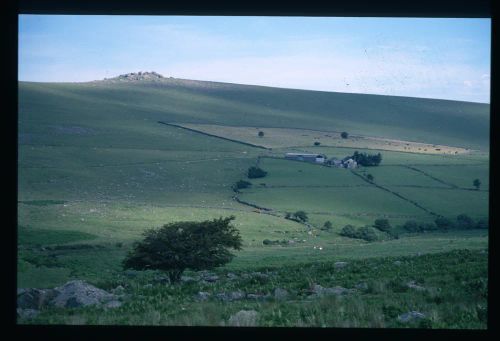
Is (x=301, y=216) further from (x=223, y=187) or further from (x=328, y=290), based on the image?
(x=328, y=290)

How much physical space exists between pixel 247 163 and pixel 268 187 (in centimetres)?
406

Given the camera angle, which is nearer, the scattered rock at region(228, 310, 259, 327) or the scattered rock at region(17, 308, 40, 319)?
the scattered rock at region(228, 310, 259, 327)

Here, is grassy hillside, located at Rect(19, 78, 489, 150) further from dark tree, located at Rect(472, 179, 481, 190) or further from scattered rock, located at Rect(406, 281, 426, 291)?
scattered rock, located at Rect(406, 281, 426, 291)

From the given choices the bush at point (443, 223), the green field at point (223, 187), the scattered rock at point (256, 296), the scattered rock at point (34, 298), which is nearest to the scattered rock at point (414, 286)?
the green field at point (223, 187)

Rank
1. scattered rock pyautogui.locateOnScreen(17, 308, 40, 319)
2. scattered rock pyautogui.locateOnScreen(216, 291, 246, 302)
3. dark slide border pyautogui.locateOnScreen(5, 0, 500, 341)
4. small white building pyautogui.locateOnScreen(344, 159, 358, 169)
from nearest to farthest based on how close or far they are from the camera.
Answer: dark slide border pyautogui.locateOnScreen(5, 0, 500, 341)
scattered rock pyautogui.locateOnScreen(17, 308, 40, 319)
scattered rock pyautogui.locateOnScreen(216, 291, 246, 302)
small white building pyautogui.locateOnScreen(344, 159, 358, 169)

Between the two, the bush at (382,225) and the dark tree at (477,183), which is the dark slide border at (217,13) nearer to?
the bush at (382,225)

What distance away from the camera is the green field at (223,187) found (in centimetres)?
1753

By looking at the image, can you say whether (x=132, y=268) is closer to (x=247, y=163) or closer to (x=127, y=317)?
(x=127, y=317)

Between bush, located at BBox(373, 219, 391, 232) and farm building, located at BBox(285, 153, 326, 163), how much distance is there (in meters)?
8.81

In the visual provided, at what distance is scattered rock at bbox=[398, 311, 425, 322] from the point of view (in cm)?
634

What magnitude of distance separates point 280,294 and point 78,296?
327 centimetres

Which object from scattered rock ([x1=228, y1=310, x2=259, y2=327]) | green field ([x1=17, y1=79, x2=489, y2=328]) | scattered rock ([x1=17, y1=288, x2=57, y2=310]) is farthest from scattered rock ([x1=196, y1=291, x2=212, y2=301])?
scattered rock ([x1=228, y1=310, x2=259, y2=327])

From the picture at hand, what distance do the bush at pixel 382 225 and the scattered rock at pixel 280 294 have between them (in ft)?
57.6

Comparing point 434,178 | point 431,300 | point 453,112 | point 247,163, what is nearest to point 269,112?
point 453,112
